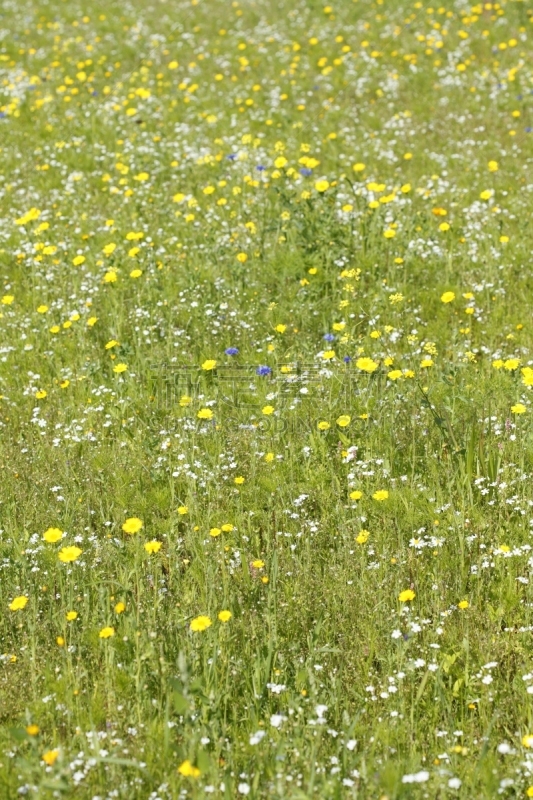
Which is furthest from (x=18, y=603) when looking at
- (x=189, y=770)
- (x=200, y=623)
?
(x=189, y=770)

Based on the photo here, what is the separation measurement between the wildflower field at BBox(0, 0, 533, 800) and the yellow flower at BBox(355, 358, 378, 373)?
0.02 meters

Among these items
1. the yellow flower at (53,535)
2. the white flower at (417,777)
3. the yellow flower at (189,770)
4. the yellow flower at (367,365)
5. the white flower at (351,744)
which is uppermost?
the yellow flower at (367,365)

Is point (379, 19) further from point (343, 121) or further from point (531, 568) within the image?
point (531, 568)

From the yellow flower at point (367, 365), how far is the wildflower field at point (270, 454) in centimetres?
2

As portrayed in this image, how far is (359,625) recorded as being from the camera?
3.60 meters

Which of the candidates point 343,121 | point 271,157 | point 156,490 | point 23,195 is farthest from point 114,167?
point 156,490

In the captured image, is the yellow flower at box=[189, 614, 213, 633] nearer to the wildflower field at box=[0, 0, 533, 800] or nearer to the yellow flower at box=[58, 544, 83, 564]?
the wildflower field at box=[0, 0, 533, 800]

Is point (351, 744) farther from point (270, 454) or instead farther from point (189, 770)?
point (270, 454)

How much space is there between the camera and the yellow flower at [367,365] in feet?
16.0

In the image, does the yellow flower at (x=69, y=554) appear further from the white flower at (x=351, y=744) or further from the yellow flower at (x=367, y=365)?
the yellow flower at (x=367, y=365)

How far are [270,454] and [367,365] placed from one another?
86cm

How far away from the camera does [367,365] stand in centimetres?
494

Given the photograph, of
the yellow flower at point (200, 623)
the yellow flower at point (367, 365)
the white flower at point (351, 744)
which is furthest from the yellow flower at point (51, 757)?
the yellow flower at point (367, 365)

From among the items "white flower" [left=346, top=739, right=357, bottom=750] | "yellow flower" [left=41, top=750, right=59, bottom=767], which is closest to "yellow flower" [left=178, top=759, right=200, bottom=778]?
"yellow flower" [left=41, top=750, right=59, bottom=767]
